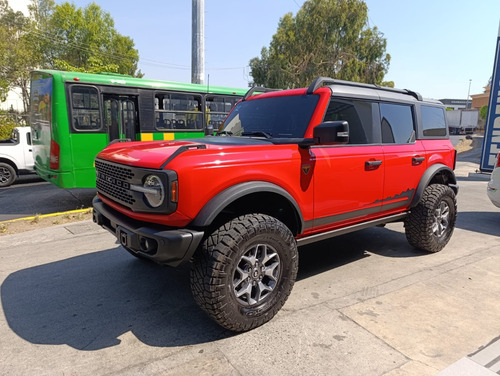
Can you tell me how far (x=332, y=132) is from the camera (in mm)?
2893

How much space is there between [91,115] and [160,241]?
6.32 meters

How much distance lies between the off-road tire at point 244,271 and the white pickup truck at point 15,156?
10.0m

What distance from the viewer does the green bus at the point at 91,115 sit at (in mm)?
7297

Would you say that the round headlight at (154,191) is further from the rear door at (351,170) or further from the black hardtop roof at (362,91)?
the black hardtop roof at (362,91)

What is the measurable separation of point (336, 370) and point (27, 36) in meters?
35.7

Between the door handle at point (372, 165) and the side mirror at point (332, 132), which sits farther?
the door handle at point (372, 165)

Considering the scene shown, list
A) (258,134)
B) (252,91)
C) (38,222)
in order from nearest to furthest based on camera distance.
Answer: (258,134) → (252,91) → (38,222)

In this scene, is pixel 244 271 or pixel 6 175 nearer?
pixel 244 271

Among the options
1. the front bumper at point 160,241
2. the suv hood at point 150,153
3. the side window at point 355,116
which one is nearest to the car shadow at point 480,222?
the side window at point 355,116

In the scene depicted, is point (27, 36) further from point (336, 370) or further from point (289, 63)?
point (336, 370)

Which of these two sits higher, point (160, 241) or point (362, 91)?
point (362, 91)

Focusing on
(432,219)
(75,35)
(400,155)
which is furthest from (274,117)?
(75,35)

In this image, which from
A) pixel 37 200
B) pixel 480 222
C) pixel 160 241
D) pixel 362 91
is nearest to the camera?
pixel 160 241

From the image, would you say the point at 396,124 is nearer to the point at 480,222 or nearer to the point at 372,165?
the point at 372,165
